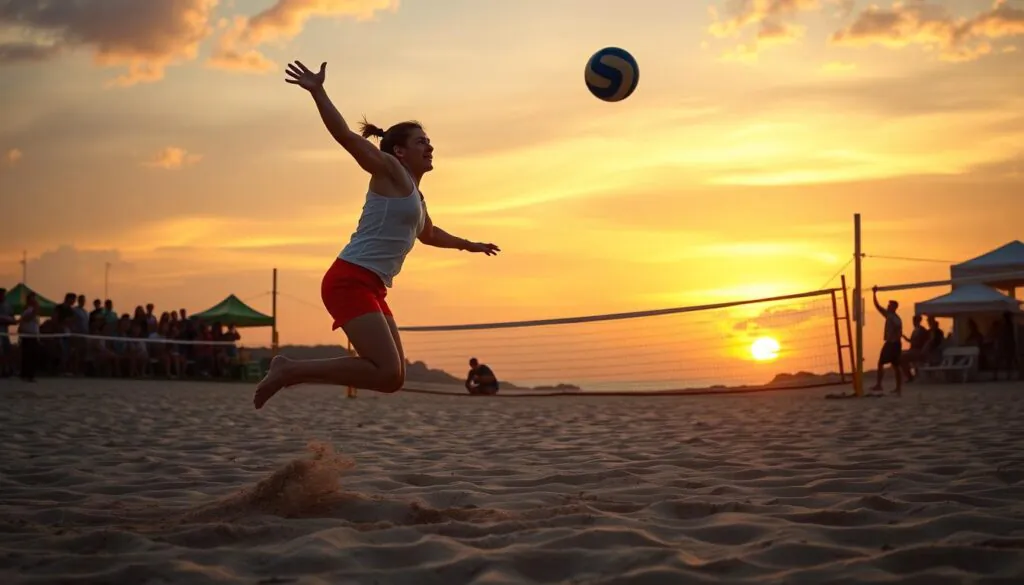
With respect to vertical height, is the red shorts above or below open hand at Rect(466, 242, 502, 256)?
A: below

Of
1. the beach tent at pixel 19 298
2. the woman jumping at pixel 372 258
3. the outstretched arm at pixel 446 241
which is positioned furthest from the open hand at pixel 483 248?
the beach tent at pixel 19 298

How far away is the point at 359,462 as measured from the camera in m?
5.00

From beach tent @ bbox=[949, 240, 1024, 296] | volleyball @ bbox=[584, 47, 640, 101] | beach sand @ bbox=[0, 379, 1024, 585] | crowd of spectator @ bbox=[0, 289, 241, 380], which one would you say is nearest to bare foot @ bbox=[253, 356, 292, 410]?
beach sand @ bbox=[0, 379, 1024, 585]

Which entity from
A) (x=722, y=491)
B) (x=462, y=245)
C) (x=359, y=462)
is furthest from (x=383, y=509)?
(x=462, y=245)

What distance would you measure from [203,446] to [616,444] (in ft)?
7.80

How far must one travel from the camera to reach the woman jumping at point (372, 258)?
12.7ft

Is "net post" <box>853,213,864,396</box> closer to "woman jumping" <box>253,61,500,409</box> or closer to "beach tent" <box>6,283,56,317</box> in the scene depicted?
"woman jumping" <box>253,61,500,409</box>

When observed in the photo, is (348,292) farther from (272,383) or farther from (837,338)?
(837,338)

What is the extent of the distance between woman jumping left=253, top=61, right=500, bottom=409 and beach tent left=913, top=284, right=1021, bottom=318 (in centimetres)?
1581

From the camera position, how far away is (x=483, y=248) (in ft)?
17.2

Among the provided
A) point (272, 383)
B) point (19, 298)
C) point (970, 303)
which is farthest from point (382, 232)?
point (19, 298)

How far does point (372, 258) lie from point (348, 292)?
178mm

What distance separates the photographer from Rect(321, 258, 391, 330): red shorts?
3986mm

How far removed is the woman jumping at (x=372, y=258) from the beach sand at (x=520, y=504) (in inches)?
13.8
